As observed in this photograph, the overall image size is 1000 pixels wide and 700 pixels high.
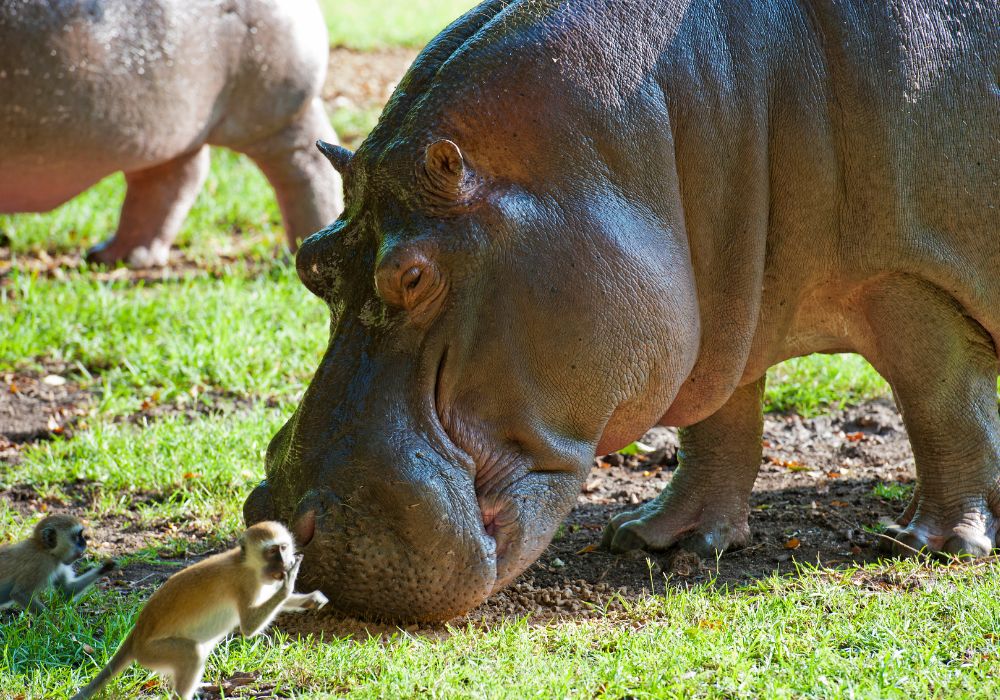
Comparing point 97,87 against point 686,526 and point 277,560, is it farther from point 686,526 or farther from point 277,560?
point 277,560

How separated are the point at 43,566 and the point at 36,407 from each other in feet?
7.90

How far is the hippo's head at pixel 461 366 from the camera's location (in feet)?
11.3

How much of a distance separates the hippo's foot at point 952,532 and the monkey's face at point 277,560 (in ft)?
6.54

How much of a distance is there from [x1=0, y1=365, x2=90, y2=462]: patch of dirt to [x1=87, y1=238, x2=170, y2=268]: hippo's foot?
1.80m

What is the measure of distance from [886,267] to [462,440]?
4.83ft

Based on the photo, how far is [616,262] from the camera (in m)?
3.55

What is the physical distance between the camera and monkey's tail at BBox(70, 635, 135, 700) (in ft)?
10.7

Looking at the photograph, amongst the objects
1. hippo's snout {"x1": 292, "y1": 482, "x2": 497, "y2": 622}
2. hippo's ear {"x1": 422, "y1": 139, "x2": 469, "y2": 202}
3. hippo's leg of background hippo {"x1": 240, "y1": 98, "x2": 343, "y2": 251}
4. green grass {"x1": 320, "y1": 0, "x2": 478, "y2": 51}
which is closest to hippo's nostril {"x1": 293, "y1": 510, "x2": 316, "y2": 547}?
hippo's snout {"x1": 292, "y1": 482, "x2": 497, "y2": 622}

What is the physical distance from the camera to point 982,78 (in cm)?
404

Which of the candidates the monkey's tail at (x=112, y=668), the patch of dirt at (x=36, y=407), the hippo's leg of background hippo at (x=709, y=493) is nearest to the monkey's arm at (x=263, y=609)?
the monkey's tail at (x=112, y=668)

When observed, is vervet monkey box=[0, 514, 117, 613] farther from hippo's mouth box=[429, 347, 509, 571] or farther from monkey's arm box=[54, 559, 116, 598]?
hippo's mouth box=[429, 347, 509, 571]

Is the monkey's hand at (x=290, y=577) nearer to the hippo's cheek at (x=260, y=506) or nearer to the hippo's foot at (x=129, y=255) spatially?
the hippo's cheek at (x=260, y=506)

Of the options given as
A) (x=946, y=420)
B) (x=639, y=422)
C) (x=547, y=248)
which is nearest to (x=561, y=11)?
(x=547, y=248)

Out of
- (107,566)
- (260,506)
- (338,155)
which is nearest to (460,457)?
(260,506)
